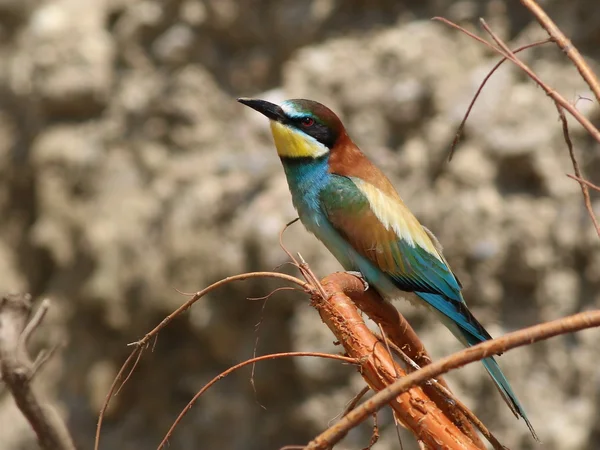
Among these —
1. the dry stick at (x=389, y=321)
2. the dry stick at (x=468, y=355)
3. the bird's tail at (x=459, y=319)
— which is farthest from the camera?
the bird's tail at (x=459, y=319)

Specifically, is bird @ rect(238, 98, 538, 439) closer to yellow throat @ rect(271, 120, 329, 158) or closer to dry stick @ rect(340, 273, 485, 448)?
yellow throat @ rect(271, 120, 329, 158)

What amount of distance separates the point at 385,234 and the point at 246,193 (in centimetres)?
128

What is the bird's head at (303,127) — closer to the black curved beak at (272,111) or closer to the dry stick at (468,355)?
the black curved beak at (272,111)

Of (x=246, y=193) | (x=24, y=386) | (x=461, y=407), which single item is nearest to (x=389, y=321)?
(x=461, y=407)

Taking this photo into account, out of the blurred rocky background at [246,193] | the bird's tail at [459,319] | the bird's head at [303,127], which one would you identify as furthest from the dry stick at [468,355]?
the blurred rocky background at [246,193]

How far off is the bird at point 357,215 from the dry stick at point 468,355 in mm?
1022

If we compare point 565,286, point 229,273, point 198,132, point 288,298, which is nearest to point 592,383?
point 565,286

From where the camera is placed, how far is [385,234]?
188 cm

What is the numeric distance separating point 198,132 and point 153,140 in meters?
0.20

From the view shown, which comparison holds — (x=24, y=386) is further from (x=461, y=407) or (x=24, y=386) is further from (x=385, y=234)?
(x=385, y=234)

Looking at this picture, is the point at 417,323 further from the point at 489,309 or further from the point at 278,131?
the point at 278,131

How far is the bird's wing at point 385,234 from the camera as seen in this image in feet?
6.09

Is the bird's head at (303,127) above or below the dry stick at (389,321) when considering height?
above

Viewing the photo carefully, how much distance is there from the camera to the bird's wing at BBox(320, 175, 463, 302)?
1.86 m
